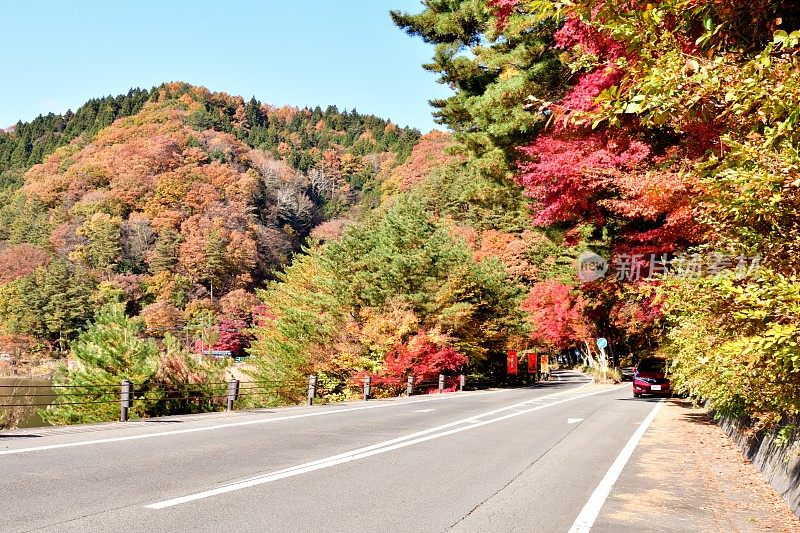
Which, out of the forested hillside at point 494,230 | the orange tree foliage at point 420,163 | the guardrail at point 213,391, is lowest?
the guardrail at point 213,391

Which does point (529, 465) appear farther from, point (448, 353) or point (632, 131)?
point (448, 353)

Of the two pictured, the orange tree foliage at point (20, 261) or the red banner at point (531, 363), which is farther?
the orange tree foliage at point (20, 261)

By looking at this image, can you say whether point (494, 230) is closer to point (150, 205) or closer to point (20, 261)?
point (150, 205)

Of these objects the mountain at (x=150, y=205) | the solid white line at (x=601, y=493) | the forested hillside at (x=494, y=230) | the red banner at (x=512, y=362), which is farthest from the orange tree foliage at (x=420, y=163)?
the solid white line at (x=601, y=493)

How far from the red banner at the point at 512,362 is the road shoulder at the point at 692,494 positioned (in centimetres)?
3297

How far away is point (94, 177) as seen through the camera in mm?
97688

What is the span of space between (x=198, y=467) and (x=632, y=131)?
12678 mm

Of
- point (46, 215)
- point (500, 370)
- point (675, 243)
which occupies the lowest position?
point (500, 370)

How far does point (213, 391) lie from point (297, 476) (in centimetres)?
1305

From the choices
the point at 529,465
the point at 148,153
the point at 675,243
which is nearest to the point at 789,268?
the point at 529,465

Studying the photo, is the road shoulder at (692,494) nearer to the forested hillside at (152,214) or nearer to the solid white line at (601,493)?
the solid white line at (601,493)

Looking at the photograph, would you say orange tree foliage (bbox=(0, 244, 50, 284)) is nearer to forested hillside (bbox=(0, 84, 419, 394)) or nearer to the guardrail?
forested hillside (bbox=(0, 84, 419, 394))

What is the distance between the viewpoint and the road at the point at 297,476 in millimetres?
5824

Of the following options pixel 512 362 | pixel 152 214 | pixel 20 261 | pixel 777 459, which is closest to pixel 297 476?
pixel 777 459
